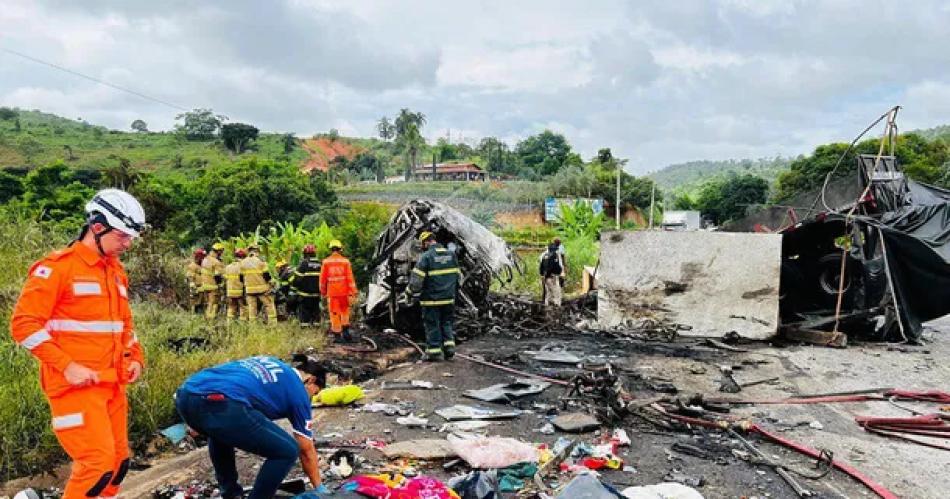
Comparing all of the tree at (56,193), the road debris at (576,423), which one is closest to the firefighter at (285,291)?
the road debris at (576,423)

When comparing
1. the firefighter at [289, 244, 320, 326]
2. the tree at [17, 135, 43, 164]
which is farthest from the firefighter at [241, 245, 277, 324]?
the tree at [17, 135, 43, 164]

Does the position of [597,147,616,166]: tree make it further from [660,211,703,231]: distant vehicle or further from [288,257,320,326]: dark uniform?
[288,257,320,326]: dark uniform

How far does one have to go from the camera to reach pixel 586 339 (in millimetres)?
9609

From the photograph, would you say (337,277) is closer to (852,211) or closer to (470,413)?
(470,413)

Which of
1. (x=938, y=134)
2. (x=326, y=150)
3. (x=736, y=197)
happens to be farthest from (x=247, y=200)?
(x=938, y=134)

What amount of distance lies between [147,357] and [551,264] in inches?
301

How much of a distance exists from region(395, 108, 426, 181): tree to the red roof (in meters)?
3.16

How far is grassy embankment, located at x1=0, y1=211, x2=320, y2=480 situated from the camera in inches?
191

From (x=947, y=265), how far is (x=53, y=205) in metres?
28.0

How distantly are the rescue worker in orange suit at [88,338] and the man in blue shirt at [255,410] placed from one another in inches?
13.7

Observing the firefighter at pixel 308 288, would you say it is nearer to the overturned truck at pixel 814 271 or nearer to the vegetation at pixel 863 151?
the overturned truck at pixel 814 271

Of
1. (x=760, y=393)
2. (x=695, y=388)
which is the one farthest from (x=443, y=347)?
(x=760, y=393)

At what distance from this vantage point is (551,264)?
12.4 m

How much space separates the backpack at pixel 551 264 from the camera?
12359mm
